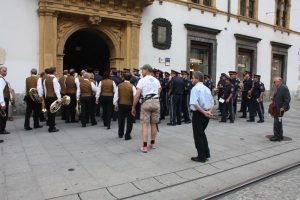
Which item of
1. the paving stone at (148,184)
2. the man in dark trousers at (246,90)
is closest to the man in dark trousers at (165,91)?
the man in dark trousers at (246,90)

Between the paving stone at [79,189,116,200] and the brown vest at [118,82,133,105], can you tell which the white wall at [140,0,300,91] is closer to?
the brown vest at [118,82,133,105]

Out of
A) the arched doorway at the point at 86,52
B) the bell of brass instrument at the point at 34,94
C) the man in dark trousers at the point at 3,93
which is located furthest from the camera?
the arched doorway at the point at 86,52

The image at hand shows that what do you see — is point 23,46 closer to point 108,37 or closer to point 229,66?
point 108,37

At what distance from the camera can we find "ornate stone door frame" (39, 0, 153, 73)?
11.9 meters

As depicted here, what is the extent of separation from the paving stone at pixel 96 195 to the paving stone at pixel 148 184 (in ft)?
1.83

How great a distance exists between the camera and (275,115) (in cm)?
865

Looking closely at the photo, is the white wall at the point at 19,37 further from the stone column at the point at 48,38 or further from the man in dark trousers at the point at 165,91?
the man in dark trousers at the point at 165,91

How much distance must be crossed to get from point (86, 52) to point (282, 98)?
11650 millimetres

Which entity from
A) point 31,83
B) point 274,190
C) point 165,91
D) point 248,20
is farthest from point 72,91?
point 248,20

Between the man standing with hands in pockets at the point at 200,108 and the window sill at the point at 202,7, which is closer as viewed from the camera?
the man standing with hands in pockets at the point at 200,108

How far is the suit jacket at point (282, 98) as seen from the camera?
8375 millimetres

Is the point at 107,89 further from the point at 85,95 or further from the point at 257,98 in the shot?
the point at 257,98

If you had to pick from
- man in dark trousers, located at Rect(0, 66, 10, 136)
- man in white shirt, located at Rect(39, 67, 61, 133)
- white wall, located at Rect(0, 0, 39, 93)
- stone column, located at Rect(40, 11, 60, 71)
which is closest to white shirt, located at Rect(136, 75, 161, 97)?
man in white shirt, located at Rect(39, 67, 61, 133)

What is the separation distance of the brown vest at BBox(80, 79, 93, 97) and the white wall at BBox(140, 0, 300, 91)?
4.96 m
